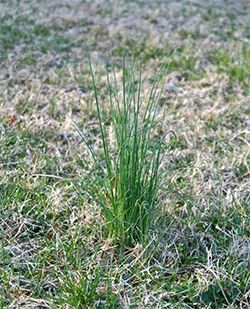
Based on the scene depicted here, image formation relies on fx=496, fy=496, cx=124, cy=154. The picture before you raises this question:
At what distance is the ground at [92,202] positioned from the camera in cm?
172

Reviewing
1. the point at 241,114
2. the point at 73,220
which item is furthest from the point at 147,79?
the point at 73,220

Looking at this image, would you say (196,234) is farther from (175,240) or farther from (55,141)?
(55,141)

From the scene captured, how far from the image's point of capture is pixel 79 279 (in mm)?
1662

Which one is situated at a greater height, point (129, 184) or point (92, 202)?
point (129, 184)

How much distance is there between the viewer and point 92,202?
213 cm

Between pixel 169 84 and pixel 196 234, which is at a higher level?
pixel 196 234

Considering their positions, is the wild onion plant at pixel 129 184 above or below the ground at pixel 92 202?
above

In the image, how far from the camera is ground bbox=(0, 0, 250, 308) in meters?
1.72

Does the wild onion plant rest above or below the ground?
above

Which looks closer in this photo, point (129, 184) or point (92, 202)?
point (129, 184)

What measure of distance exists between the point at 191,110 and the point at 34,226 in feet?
5.37

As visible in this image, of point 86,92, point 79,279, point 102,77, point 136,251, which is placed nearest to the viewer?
point 79,279

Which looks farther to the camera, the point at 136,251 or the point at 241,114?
the point at 241,114

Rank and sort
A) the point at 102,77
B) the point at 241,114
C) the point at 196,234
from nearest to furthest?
the point at 196,234 < the point at 241,114 < the point at 102,77
